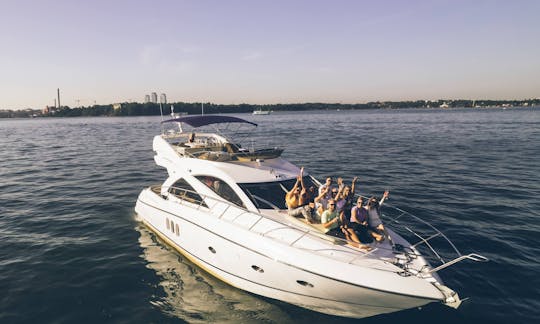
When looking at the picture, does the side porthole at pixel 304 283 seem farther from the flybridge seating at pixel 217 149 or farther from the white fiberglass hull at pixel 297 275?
the flybridge seating at pixel 217 149

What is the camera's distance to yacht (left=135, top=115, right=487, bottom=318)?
5898mm

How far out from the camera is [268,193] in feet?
28.2

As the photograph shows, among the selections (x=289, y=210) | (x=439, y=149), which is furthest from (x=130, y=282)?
(x=439, y=149)

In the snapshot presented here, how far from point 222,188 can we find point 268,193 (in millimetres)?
1356

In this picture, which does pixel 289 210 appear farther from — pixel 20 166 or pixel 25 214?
pixel 20 166

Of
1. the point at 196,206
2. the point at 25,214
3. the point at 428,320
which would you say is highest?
the point at 196,206

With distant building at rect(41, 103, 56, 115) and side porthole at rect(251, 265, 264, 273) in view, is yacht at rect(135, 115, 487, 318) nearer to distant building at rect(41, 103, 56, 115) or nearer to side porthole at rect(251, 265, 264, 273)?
side porthole at rect(251, 265, 264, 273)

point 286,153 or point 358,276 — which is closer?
point 358,276

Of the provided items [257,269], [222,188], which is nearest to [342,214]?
[257,269]

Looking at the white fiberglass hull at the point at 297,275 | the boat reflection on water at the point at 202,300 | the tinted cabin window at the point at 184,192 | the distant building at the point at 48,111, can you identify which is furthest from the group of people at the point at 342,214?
the distant building at the point at 48,111

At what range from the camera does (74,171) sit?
20328mm

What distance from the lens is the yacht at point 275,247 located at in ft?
19.4

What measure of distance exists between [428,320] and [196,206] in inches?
252

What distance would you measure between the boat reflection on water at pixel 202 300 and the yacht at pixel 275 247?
267mm
